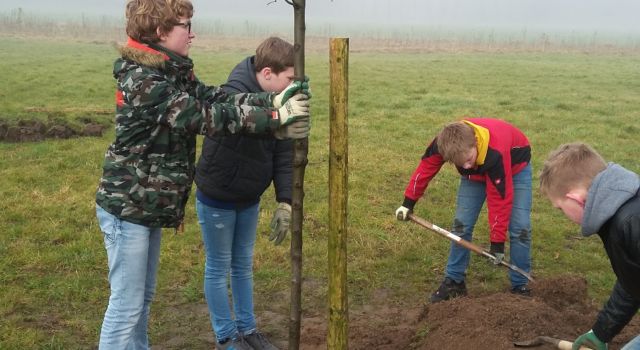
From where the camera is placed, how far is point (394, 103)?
14406 mm

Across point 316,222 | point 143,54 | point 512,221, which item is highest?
point 143,54

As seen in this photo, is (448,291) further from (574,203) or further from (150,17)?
(150,17)

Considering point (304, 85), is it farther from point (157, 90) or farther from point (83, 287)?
point (83, 287)

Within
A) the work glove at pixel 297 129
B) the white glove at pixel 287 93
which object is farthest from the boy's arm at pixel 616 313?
the white glove at pixel 287 93

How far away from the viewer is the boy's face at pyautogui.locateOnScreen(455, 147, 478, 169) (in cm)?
411

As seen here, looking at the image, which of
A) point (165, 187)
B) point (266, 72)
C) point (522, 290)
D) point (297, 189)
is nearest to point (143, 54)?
point (165, 187)

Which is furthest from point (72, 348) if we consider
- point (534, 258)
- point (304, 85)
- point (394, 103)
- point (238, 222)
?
point (394, 103)

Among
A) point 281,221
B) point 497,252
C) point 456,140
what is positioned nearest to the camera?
point 281,221

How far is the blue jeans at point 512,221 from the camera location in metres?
4.61

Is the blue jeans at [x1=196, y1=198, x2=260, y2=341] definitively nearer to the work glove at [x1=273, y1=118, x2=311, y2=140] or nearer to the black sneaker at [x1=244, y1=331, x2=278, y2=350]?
the black sneaker at [x1=244, y1=331, x2=278, y2=350]

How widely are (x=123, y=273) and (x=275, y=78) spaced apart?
132cm

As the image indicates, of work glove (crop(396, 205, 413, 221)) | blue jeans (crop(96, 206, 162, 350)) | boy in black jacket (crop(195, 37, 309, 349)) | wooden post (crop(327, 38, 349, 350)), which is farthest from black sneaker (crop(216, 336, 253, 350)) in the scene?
work glove (crop(396, 205, 413, 221))

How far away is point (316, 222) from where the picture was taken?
261 inches

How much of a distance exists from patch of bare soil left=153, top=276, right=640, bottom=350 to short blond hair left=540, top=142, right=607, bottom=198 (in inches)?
47.8
